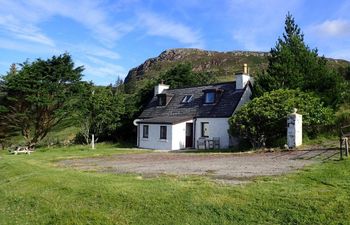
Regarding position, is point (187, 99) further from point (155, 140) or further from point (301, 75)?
point (301, 75)

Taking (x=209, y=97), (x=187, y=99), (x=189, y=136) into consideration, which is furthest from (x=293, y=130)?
(x=187, y=99)

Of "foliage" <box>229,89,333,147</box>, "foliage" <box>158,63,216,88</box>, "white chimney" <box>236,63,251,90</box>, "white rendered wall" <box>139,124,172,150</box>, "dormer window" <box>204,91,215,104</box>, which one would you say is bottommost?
"white rendered wall" <box>139,124,172,150</box>

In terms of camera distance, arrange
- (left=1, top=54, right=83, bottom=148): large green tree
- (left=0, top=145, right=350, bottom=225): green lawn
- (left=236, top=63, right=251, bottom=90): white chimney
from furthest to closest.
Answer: (left=1, top=54, right=83, bottom=148): large green tree < (left=236, top=63, right=251, bottom=90): white chimney < (left=0, top=145, right=350, bottom=225): green lawn

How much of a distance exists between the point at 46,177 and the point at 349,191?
32.5 ft

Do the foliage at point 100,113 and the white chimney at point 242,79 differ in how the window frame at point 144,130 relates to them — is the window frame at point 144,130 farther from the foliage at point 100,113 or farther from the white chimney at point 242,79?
the white chimney at point 242,79

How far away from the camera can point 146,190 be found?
1023 centimetres

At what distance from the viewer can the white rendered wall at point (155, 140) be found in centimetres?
3078

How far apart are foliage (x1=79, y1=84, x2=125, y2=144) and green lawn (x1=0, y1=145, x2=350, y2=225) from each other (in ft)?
77.6

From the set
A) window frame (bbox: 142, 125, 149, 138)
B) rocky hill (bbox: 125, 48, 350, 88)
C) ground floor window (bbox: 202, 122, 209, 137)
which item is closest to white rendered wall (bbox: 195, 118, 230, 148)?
ground floor window (bbox: 202, 122, 209, 137)

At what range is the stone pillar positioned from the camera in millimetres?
20125

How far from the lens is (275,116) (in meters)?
22.0

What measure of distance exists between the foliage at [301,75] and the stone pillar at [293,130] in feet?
19.6

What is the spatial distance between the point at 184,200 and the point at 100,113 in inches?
1104

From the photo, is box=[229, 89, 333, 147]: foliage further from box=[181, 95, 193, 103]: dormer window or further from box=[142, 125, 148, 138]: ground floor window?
box=[142, 125, 148, 138]: ground floor window
